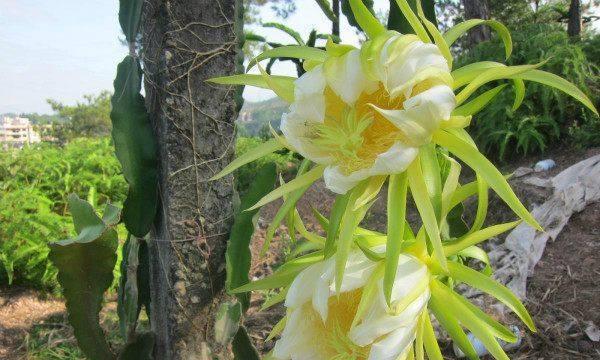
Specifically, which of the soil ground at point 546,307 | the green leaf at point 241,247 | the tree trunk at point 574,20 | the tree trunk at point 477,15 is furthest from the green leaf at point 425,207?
the tree trunk at point 574,20

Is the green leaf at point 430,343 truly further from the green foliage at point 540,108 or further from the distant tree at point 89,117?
the distant tree at point 89,117

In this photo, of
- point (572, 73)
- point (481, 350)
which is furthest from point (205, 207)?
point (572, 73)

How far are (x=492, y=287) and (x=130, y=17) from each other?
0.66 metres

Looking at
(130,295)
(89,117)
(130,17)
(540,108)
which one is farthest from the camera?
(89,117)

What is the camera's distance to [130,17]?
2.61ft

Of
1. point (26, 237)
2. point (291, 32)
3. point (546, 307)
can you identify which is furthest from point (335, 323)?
point (26, 237)

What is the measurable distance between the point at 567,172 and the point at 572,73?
3.28 ft

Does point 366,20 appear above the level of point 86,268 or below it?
above

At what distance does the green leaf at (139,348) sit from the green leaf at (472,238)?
619 mm

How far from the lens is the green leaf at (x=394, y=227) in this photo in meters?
0.39

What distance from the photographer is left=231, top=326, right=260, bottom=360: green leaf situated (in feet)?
2.75

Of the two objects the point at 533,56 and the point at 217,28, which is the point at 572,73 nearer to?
the point at 533,56

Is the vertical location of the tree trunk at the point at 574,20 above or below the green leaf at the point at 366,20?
above

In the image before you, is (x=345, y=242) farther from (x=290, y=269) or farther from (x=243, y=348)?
(x=243, y=348)
